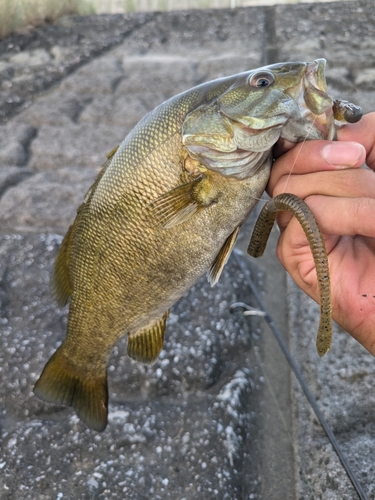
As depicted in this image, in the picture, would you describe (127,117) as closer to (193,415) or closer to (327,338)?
(193,415)

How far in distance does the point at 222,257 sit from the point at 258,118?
42 centimetres

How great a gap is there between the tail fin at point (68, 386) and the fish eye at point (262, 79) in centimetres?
106

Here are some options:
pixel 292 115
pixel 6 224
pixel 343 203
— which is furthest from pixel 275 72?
pixel 6 224

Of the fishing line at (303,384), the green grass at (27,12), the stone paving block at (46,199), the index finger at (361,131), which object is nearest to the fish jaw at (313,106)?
the index finger at (361,131)

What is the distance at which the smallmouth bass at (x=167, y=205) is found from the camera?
125 cm

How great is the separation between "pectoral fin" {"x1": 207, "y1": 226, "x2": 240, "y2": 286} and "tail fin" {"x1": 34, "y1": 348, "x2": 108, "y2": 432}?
0.56 metres

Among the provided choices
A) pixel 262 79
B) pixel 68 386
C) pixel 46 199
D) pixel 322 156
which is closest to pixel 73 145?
pixel 46 199

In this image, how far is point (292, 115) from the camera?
1214mm

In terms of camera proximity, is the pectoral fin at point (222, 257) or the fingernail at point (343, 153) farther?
the pectoral fin at point (222, 257)

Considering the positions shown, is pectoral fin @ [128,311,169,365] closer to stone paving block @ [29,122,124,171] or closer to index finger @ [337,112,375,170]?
index finger @ [337,112,375,170]

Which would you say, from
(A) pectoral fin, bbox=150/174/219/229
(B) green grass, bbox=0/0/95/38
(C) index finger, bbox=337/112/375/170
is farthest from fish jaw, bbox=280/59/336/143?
(B) green grass, bbox=0/0/95/38

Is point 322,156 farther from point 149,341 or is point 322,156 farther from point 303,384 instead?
point 303,384

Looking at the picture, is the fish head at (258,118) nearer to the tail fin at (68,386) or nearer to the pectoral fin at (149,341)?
the pectoral fin at (149,341)

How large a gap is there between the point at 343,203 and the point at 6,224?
7.04 feet
